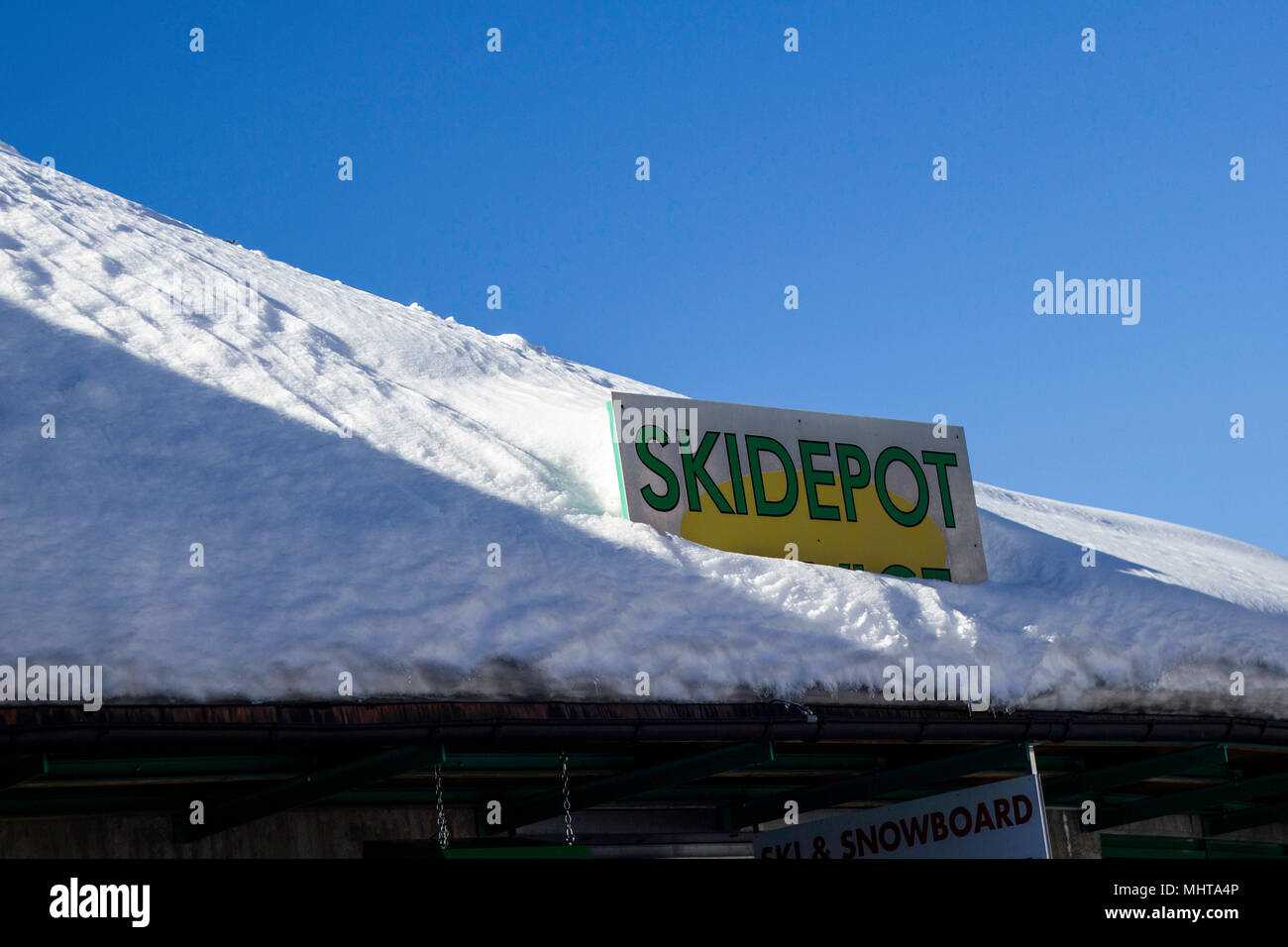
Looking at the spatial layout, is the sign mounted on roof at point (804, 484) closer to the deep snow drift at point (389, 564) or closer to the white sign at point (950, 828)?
the deep snow drift at point (389, 564)

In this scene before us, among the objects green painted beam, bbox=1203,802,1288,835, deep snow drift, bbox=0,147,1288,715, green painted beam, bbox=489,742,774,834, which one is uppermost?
deep snow drift, bbox=0,147,1288,715

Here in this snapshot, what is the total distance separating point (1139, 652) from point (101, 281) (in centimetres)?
863

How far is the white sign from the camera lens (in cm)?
681

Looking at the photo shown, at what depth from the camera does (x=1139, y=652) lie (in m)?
8.12

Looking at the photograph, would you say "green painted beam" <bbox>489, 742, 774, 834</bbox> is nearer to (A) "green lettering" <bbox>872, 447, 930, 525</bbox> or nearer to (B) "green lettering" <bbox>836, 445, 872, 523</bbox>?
(B) "green lettering" <bbox>836, 445, 872, 523</bbox>

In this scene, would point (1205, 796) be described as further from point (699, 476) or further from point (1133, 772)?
point (699, 476)

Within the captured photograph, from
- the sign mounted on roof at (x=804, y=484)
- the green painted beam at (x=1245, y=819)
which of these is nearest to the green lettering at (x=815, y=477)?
the sign mounted on roof at (x=804, y=484)

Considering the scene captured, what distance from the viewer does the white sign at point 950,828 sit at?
681 centimetres

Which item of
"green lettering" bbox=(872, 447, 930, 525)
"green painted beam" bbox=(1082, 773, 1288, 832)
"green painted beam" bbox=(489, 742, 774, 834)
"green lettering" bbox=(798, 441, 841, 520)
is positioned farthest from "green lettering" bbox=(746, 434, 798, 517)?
"green painted beam" bbox=(1082, 773, 1288, 832)

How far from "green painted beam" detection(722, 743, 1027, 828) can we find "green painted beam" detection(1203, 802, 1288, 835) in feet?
15.6

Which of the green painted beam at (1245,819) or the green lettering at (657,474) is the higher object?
the green lettering at (657,474)

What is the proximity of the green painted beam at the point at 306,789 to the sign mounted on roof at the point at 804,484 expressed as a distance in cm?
273
